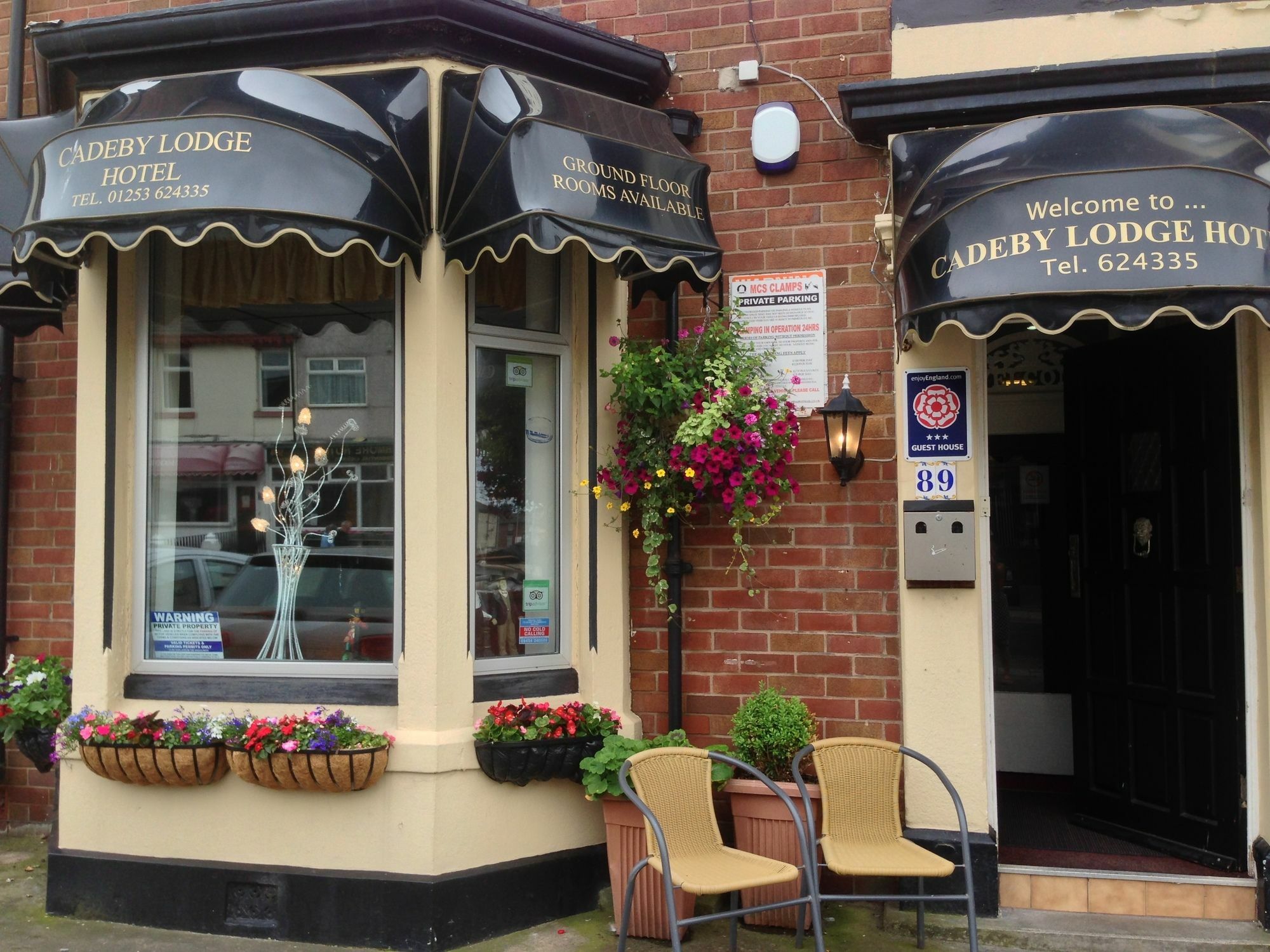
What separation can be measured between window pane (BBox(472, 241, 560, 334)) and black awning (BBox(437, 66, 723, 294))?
386 millimetres

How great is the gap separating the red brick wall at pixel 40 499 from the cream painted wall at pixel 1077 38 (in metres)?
4.17

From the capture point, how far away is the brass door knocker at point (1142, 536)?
17.8 ft

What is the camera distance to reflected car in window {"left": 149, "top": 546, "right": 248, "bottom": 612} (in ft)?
16.4

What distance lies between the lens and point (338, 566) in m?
4.89

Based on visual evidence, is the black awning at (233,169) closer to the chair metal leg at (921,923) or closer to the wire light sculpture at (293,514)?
the wire light sculpture at (293,514)

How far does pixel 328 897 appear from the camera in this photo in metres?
4.57

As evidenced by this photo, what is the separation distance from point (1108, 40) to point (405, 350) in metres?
3.35

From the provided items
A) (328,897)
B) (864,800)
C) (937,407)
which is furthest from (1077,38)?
(328,897)

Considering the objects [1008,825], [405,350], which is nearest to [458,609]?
[405,350]

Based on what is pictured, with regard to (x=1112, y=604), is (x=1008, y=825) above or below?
below

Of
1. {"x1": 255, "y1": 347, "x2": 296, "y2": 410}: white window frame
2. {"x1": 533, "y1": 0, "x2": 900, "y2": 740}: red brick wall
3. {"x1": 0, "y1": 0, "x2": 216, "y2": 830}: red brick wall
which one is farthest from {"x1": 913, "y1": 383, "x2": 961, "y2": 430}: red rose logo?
{"x1": 0, "y1": 0, "x2": 216, "y2": 830}: red brick wall

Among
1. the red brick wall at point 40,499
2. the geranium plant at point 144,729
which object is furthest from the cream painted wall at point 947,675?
the red brick wall at point 40,499

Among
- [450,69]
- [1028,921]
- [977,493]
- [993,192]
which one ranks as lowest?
[1028,921]

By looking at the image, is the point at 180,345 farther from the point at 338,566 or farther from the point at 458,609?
the point at 458,609
